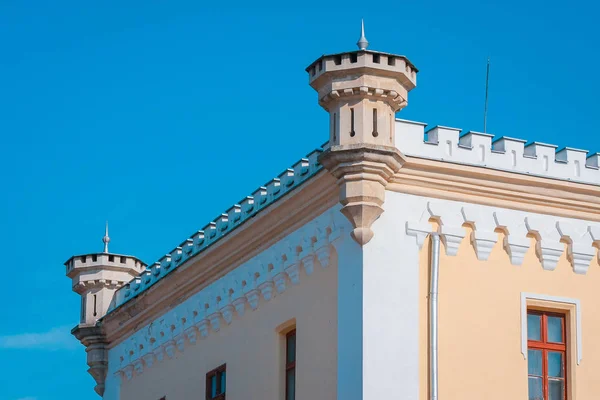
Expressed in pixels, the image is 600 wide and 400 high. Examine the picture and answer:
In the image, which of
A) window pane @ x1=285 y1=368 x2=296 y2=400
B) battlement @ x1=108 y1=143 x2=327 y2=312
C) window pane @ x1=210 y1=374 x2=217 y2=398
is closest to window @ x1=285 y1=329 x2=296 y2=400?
window pane @ x1=285 y1=368 x2=296 y2=400

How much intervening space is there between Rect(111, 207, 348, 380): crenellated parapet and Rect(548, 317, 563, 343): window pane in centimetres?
325

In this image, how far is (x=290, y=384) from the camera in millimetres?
23781

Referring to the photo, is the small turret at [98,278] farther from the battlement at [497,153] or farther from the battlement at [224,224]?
the battlement at [497,153]

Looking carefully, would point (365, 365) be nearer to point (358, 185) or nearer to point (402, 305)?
point (402, 305)

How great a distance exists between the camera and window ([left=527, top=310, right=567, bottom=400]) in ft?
74.4

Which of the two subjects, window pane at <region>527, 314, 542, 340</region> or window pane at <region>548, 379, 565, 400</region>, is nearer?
window pane at <region>548, 379, 565, 400</region>

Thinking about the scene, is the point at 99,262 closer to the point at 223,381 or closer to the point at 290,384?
the point at 223,381

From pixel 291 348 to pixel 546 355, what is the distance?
12.1 ft

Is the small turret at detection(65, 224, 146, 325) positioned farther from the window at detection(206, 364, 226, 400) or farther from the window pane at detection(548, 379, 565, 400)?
the window pane at detection(548, 379, 565, 400)

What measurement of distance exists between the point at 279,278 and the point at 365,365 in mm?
3126

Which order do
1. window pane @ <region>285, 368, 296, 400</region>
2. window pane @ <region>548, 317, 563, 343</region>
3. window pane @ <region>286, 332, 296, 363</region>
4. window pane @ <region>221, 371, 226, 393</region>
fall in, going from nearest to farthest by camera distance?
window pane @ <region>548, 317, 563, 343</region> → window pane @ <region>285, 368, 296, 400</region> → window pane @ <region>286, 332, 296, 363</region> → window pane @ <region>221, 371, 226, 393</region>

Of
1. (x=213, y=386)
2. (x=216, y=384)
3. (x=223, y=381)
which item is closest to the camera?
(x=223, y=381)

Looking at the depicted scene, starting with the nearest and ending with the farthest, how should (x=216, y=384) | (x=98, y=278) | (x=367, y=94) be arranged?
(x=367, y=94) → (x=216, y=384) → (x=98, y=278)

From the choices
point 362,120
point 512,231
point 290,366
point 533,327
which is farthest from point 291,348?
point 362,120
